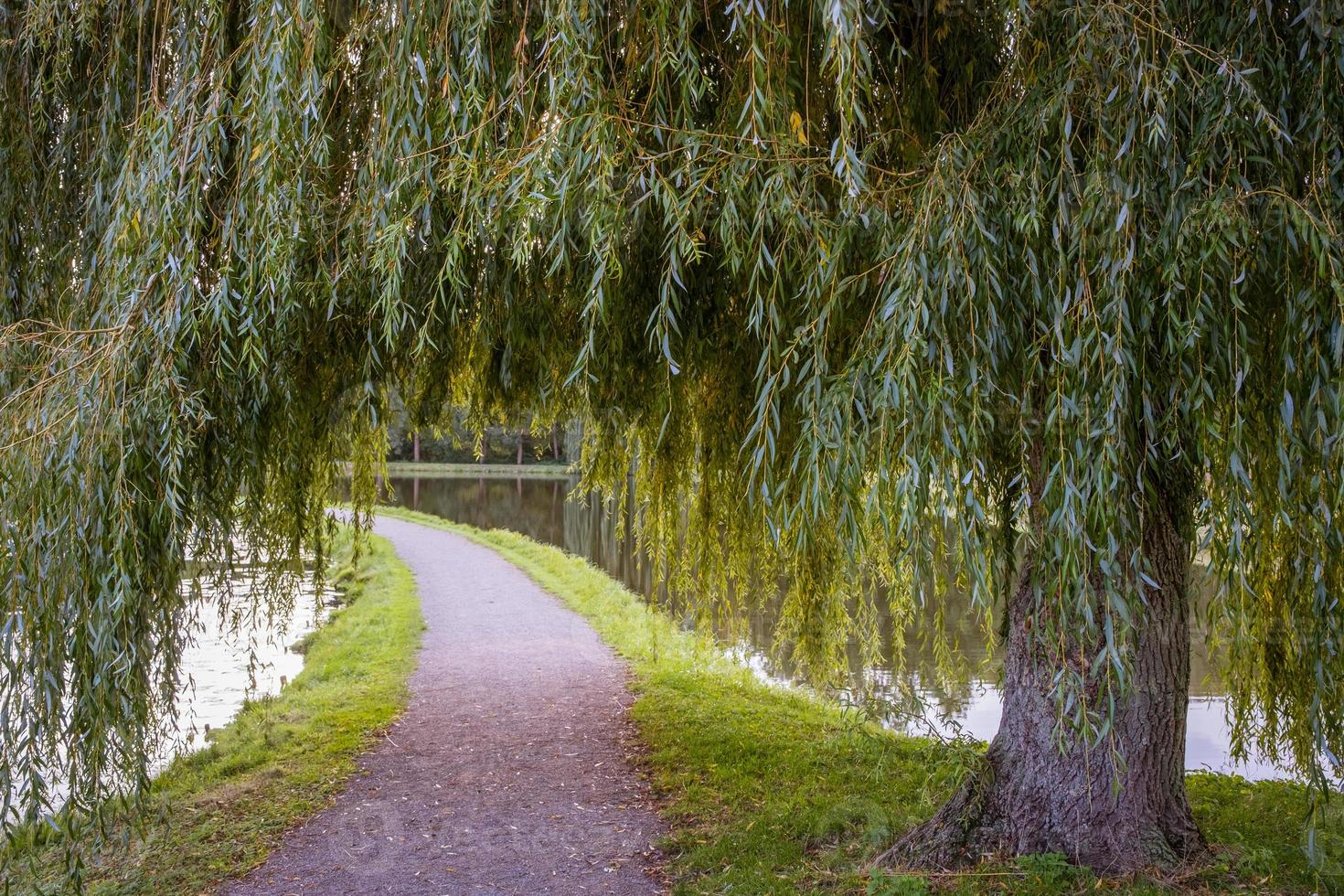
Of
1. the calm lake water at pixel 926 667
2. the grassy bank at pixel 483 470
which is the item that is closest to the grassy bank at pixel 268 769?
the calm lake water at pixel 926 667

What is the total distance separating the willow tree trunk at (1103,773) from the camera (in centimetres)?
412

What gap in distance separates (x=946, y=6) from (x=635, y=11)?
1172 millimetres

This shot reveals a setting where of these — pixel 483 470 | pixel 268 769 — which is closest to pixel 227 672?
pixel 268 769

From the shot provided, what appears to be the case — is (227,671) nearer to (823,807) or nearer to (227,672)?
Answer: (227,672)

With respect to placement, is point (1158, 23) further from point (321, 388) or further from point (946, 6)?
point (321, 388)

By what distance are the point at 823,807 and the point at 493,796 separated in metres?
2.09

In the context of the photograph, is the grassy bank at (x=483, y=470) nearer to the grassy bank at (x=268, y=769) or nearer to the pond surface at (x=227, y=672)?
the pond surface at (x=227, y=672)

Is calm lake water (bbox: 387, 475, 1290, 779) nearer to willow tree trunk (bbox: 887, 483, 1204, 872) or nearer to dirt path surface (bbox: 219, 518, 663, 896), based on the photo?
willow tree trunk (bbox: 887, 483, 1204, 872)

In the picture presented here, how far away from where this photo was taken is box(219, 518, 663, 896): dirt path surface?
4.91 meters

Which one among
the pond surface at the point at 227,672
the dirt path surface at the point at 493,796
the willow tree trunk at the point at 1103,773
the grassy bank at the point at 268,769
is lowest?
the pond surface at the point at 227,672

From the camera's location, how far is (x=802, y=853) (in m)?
4.87

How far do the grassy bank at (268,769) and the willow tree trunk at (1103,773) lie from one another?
139 inches

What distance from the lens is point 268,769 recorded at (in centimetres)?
666

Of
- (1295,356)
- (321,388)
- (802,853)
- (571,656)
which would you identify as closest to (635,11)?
(321,388)
